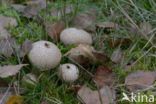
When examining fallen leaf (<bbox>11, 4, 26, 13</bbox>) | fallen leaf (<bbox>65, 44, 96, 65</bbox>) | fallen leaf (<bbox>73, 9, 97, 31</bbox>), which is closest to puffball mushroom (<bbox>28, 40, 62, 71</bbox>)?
fallen leaf (<bbox>65, 44, 96, 65</bbox>)

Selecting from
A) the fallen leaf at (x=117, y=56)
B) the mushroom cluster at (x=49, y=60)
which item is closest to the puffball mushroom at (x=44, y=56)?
the mushroom cluster at (x=49, y=60)

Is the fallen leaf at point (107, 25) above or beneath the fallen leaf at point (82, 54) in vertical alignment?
above

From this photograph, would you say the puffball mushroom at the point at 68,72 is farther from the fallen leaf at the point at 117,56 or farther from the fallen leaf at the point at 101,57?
the fallen leaf at the point at 117,56

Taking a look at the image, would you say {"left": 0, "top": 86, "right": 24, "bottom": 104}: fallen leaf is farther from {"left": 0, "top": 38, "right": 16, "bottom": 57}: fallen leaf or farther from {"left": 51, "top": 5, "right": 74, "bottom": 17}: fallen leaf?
{"left": 51, "top": 5, "right": 74, "bottom": 17}: fallen leaf

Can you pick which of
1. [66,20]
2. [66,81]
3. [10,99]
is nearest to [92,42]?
[66,20]

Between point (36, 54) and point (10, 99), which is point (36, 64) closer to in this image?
point (36, 54)

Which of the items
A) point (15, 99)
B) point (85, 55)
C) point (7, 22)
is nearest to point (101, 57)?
point (85, 55)
